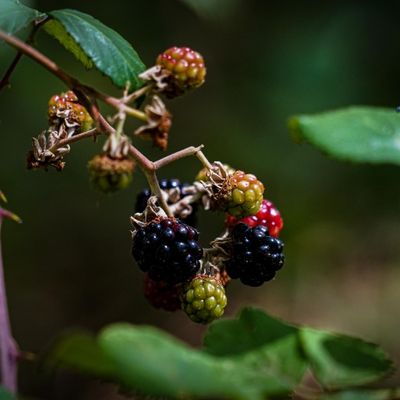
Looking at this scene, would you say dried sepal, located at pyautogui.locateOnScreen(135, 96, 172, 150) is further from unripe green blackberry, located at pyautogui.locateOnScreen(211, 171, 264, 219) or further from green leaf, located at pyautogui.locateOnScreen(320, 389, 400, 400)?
green leaf, located at pyautogui.locateOnScreen(320, 389, 400, 400)

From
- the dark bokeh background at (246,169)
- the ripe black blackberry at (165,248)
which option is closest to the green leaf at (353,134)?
the ripe black blackberry at (165,248)

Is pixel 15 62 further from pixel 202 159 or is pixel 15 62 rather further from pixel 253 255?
pixel 253 255

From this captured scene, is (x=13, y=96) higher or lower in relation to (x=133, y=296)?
higher

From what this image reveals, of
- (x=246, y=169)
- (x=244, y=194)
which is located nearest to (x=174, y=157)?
(x=244, y=194)

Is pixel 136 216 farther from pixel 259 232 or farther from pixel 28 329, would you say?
pixel 28 329

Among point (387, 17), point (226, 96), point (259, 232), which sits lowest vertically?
point (259, 232)

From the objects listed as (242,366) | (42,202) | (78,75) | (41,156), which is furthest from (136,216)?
(42,202)
